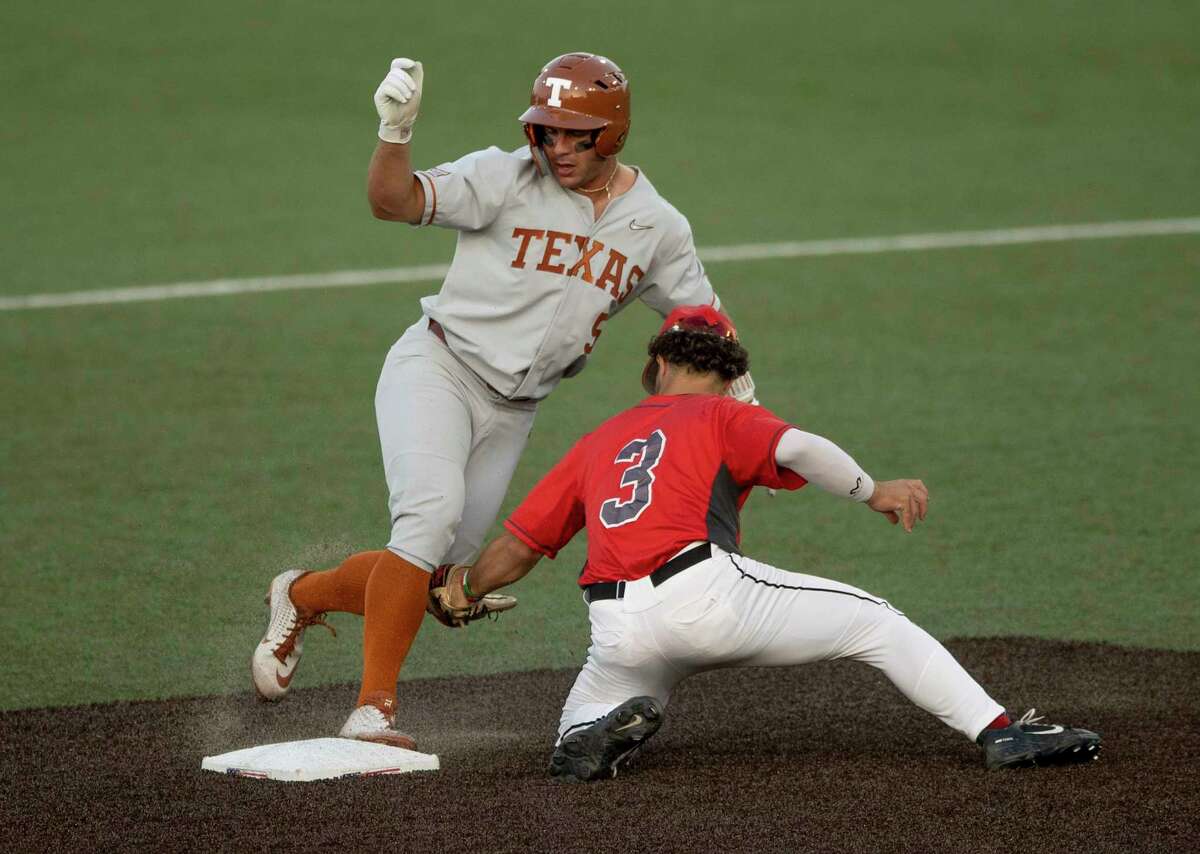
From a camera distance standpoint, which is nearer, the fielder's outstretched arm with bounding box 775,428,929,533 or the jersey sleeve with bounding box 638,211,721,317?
the fielder's outstretched arm with bounding box 775,428,929,533

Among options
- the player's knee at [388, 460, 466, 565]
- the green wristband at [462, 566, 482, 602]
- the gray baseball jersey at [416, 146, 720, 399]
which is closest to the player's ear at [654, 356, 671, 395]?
the gray baseball jersey at [416, 146, 720, 399]

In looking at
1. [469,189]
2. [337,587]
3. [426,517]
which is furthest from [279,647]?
[469,189]

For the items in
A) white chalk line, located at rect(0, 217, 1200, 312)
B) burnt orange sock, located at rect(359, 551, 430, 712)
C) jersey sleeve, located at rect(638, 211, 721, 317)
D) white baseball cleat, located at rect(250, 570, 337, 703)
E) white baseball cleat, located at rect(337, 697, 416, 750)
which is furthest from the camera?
white chalk line, located at rect(0, 217, 1200, 312)

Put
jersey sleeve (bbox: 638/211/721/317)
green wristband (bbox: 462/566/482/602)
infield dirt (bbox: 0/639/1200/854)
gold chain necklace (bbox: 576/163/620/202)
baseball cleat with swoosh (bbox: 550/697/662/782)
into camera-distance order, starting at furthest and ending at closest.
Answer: jersey sleeve (bbox: 638/211/721/317)
gold chain necklace (bbox: 576/163/620/202)
green wristband (bbox: 462/566/482/602)
baseball cleat with swoosh (bbox: 550/697/662/782)
infield dirt (bbox: 0/639/1200/854)

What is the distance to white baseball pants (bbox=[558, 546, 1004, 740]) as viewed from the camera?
5.00 m

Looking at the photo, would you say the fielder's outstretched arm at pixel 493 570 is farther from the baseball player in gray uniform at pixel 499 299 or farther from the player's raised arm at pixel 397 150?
the player's raised arm at pixel 397 150

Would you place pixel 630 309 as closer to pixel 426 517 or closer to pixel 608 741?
pixel 426 517

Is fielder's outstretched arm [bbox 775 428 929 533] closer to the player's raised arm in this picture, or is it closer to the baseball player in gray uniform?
the baseball player in gray uniform

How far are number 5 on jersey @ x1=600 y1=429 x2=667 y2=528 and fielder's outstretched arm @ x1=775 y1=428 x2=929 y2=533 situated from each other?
349mm

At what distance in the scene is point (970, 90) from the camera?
1680 cm

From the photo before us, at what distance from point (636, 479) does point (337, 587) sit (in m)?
1.18

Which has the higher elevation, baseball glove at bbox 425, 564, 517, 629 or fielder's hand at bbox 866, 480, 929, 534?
fielder's hand at bbox 866, 480, 929, 534

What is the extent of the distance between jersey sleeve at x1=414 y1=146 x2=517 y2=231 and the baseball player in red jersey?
904 mm

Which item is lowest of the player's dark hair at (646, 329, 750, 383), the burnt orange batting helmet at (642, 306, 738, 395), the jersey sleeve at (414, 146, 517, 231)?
the player's dark hair at (646, 329, 750, 383)
